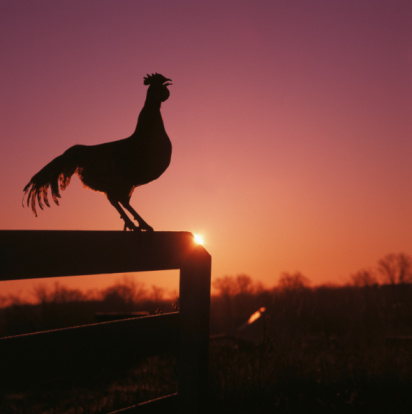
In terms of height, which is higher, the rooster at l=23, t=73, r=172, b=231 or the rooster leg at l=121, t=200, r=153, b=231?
the rooster at l=23, t=73, r=172, b=231

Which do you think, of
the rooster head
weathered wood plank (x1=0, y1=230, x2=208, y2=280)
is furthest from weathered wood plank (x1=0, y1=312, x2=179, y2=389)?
the rooster head

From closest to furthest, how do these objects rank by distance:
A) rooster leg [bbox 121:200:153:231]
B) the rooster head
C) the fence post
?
1. the fence post
2. rooster leg [bbox 121:200:153:231]
3. the rooster head

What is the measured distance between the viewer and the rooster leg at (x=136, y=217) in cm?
297

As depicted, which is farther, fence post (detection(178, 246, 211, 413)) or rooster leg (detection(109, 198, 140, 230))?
rooster leg (detection(109, 198, 140, 230))

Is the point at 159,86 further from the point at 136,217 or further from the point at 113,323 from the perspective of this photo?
the point at 113,323

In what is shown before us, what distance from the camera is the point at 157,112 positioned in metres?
3.44

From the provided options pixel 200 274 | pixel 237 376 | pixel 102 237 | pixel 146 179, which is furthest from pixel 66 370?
pixel 237 376

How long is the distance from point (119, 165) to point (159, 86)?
0.79 meters

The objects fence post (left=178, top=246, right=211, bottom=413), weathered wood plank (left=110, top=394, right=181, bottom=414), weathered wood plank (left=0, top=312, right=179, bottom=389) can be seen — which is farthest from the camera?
fence post (left=178, top=246, right=211, bottom=413)

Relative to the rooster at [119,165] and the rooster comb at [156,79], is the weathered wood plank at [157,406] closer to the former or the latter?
the rooster at [119,165]

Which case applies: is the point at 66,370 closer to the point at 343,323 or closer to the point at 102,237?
the point at 102,237

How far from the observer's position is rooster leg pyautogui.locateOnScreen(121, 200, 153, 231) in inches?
117

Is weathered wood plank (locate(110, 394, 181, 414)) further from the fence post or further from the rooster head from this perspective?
the rooster head

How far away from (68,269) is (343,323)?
1197 centimetres
